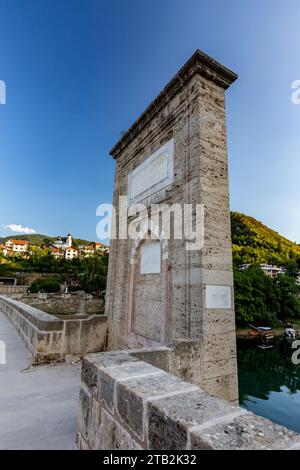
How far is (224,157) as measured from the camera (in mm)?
4973

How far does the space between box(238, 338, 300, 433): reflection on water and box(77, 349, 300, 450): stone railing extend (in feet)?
45.6

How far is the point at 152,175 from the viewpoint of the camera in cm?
646

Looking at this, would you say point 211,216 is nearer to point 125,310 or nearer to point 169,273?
point 169,273

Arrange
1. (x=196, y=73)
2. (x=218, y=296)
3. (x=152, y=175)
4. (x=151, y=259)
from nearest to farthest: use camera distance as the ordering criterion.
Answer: (x=218, y=296) < (x=196, y=73) < (x=151, y=259) < (x=152, y=175)

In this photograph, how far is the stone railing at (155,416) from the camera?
1.08 metres

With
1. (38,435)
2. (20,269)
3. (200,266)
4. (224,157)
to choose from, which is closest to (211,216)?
(200,266)

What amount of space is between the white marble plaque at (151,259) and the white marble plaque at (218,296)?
1652 millimetres

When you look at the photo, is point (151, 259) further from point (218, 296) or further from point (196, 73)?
point (196, 73)

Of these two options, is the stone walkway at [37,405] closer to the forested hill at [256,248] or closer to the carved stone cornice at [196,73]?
the carved stone cornice at [196,73]

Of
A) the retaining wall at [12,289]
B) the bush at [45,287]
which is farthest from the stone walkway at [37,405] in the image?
the bush at [45,287]

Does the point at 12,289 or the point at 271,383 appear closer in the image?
the point at 271,383

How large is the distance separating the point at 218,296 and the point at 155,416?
3175 millimetres

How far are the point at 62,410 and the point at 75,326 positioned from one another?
8.53ft

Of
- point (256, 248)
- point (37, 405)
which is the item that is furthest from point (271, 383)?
point (256, 248)
